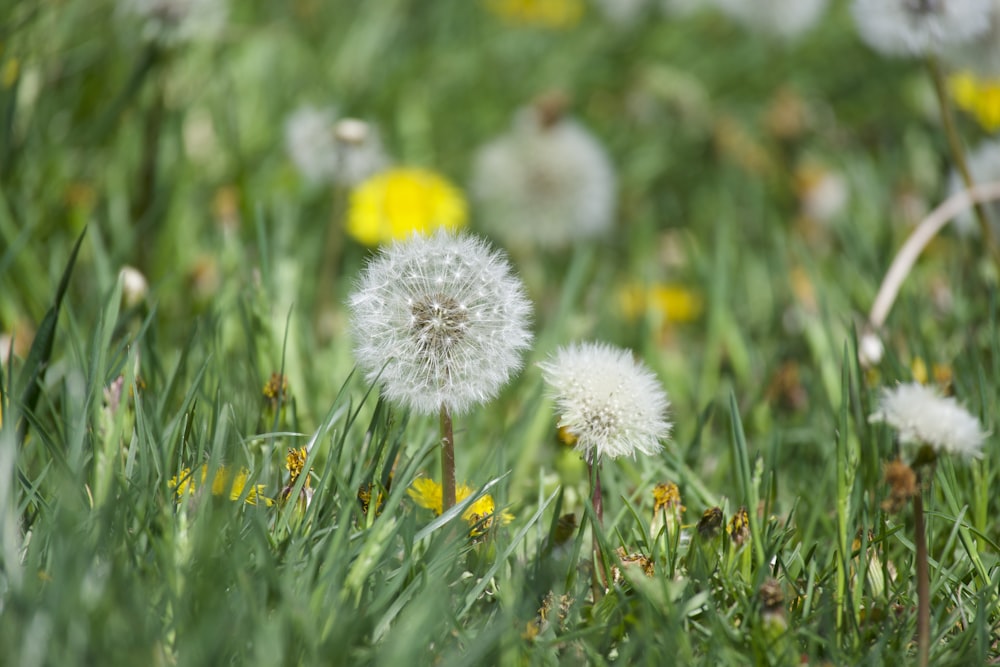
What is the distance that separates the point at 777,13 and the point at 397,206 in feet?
7.21

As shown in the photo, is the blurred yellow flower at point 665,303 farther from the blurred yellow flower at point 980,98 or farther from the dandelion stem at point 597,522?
the dandelion stem at point 597,522

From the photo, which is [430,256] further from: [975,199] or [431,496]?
[975,199]

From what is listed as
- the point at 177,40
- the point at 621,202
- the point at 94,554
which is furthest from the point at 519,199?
the point at 94,554

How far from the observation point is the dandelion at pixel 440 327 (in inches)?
64.0

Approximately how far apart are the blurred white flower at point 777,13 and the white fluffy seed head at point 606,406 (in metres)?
3.33

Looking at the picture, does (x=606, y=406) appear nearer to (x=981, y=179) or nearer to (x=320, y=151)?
(x=320, y=151)

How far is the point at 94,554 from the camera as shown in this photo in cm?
134

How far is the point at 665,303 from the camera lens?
334 centimetres

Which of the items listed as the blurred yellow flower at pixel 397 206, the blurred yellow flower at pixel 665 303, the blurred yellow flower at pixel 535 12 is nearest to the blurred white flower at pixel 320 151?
the blurred yellow flower at pixel 397 206

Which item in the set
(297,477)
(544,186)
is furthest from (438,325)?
(544,186)

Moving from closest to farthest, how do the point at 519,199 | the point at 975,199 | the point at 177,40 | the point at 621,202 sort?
the point at 975,199
the point at 177,40
the point at 519,199
the point at 621,202

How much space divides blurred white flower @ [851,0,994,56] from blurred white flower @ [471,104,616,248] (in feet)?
3.85

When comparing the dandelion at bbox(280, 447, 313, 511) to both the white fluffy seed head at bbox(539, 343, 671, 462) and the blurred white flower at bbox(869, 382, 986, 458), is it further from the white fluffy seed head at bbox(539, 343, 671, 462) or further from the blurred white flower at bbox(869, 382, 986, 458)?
the blurred white flower at bbox(869, 382, 986, 458)

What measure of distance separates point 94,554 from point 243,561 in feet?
0.64
